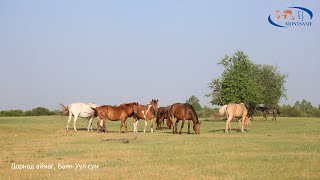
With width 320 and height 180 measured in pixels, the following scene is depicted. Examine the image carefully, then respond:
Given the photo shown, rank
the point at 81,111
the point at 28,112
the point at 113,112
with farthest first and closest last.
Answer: the point at 28,112
the point at 81,111
the point at 113,112

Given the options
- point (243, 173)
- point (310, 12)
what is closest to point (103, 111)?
point (243, 173)

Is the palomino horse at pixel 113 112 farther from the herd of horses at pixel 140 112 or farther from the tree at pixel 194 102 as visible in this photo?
the tree at pixel 194 102

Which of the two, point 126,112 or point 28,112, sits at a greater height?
point 28,112

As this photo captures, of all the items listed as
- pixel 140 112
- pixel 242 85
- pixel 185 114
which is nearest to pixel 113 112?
pixel 140 112

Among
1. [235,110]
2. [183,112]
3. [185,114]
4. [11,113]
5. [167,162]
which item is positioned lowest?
[167,162]

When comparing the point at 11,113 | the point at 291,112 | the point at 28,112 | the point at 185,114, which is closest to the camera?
the point at 185,114

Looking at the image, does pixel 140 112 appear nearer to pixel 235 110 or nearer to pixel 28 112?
pixel 235 110

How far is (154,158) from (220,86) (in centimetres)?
4917

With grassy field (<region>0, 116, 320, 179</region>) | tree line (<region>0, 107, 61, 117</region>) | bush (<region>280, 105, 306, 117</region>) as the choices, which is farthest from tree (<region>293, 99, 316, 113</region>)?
grassy field (<region>0, 116, 320, 179</region>)

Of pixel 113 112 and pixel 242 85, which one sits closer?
pixel 113 112

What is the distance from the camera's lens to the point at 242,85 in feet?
185

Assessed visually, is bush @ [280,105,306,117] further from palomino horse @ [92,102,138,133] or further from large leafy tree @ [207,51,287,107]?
palomino horse @ [92,102,138,133]

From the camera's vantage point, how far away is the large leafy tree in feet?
186

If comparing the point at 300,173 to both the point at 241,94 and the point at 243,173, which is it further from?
the point at 241,94
